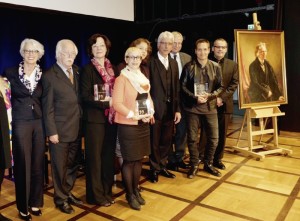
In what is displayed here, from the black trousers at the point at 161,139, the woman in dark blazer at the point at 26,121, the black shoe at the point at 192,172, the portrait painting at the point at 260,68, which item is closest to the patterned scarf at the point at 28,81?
the woman in dark blazer at the point at 26,121

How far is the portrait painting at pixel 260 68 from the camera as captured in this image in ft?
12.5

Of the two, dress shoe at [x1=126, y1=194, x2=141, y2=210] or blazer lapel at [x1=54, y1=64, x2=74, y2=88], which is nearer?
blazer lapel at [x1=54, y1=64, x2=74, y2=88]

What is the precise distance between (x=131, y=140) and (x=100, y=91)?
44 centimetres

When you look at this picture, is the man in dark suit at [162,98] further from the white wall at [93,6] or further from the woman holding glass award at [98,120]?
the white wall at [93,6]

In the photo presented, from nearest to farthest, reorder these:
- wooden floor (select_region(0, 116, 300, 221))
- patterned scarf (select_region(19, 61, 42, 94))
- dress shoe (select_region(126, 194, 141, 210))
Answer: patterned scarf (select_region(19, 61, 42, 94)) < wooden floor (select_region(0, 116, 300, 221)) < dress shoe (select_region(126, 194, 141, 210))

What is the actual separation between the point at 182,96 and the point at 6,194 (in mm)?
1928

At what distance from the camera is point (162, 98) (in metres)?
3.01

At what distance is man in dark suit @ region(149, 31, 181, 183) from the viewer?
118 inches

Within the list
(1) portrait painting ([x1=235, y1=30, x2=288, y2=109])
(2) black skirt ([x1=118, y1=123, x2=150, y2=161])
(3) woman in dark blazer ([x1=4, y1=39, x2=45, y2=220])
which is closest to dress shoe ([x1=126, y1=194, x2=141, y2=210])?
(2) black skirt ([x1=118, y1=123, x2=150, y2=161])

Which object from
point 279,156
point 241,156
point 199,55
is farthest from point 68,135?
point 279,156

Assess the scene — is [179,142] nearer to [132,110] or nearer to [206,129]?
[206,129]

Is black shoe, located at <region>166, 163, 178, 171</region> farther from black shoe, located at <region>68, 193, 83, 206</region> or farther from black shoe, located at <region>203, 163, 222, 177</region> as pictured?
black shoe, located at <region>68, 193, 83, 206</region>

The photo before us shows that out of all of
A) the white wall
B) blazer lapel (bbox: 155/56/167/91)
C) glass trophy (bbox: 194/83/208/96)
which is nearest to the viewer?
blazer lapel (bbox: 155/56/167/91)

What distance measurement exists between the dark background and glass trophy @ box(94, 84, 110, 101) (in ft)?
7.46
